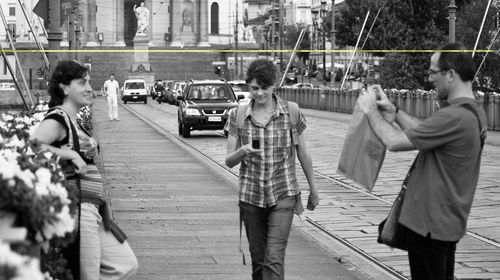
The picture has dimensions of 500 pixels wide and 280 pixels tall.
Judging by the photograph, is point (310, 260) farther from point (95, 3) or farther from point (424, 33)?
point (95, 3)

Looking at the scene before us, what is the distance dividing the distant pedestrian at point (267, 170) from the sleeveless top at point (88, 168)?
1.02 m

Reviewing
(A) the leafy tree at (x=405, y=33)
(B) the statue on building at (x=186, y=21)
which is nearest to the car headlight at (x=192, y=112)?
(A) the leafy tree at (x=405, y=33)

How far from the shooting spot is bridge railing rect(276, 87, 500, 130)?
32.9 metres

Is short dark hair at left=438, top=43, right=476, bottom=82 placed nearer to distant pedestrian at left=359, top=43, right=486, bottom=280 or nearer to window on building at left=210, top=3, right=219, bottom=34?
distant pedestrian at left=359, top=43, right=486, bottom=280

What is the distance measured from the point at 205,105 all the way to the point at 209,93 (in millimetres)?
1326

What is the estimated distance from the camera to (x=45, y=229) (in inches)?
172

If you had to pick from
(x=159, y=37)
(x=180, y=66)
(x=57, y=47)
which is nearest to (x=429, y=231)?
(x=57, y=47)

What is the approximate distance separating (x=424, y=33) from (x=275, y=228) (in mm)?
53254

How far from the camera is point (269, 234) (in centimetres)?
732

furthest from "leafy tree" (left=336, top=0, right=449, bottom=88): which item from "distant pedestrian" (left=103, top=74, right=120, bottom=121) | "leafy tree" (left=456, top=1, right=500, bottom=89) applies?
"distant pedestrian" (left=103, top=74, right=120, bottom=121)

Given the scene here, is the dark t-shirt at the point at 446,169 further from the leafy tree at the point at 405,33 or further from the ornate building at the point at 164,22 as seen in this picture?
the ornate building at the point at 164,22

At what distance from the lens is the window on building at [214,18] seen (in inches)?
4705

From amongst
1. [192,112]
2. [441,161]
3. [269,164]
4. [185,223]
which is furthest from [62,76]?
[192,112]

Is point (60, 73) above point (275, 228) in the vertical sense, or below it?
above
